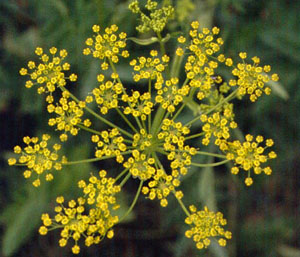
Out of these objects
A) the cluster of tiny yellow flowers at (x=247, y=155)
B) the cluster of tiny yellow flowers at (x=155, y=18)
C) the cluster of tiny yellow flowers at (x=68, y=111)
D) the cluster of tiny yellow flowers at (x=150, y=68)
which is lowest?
the cluster of tiny yellow flowers at (x=68, y=111)

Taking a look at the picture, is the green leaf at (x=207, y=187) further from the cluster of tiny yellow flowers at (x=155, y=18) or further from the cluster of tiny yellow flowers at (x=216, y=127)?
the cluster of tiny yellow flowers at (x=155, y=18)

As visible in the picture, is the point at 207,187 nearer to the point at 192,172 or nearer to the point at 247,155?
the point at 192,172

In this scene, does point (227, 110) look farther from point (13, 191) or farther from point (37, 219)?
point (13, 191)

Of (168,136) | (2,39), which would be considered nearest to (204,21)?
(168,136)

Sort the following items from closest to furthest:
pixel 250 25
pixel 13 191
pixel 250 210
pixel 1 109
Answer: pixel 250 25, pixel 13 191, pixel 1 109, pixel 250 210

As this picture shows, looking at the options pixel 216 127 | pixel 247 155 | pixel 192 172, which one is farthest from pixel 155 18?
pixel 192 172

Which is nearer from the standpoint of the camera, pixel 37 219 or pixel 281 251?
pixel 37 219

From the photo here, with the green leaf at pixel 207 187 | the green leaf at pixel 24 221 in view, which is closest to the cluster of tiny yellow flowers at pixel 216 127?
the green leaf at pixel 207 187

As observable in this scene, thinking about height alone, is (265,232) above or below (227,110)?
below
